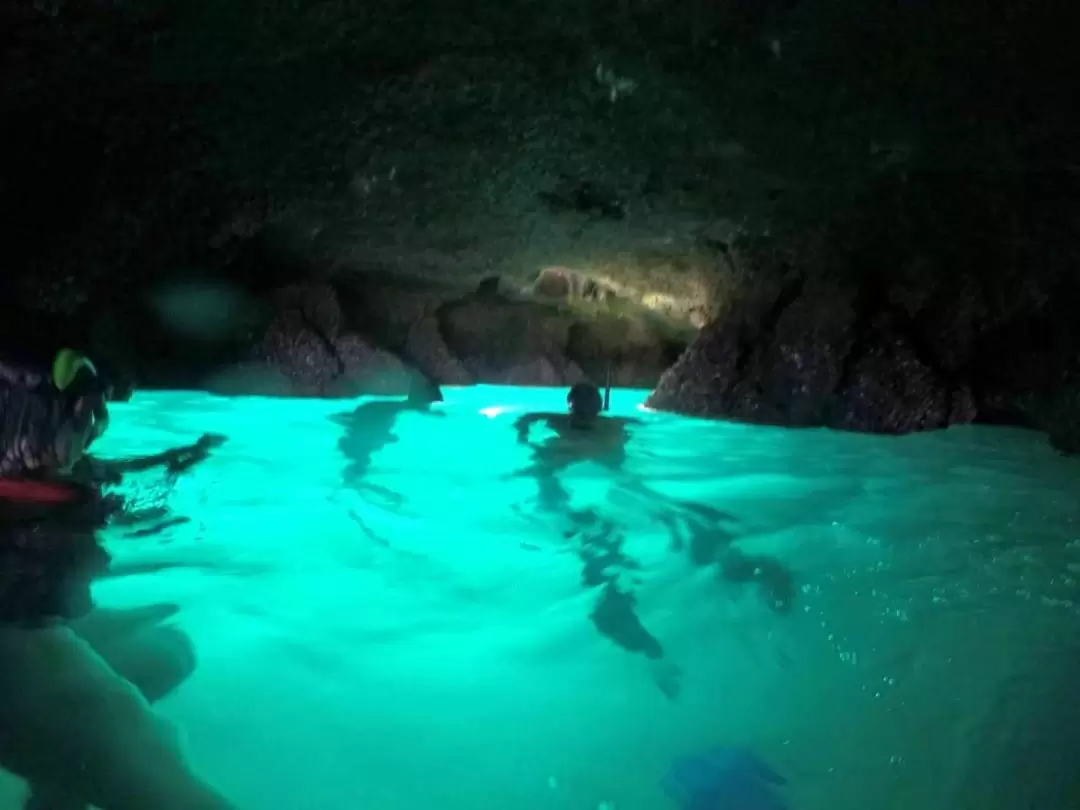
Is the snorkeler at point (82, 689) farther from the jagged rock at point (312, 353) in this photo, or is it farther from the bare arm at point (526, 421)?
the jagged rock at point (312, 353)

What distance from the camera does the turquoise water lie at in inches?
84.0

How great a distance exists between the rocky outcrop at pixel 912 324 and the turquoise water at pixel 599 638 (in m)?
2.14

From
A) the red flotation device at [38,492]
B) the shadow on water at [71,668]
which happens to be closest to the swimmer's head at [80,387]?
the red flotation device at [38,492]

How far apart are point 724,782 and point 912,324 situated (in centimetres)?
718

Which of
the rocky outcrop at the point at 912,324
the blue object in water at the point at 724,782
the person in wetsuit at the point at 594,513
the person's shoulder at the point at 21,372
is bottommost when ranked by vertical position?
the blue object in water at the point at 724,782

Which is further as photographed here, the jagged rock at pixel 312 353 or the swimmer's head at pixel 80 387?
the jagged rock at pixel 312 353

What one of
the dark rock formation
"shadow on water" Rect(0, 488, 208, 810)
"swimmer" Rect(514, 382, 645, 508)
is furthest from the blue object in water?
the dark rock formation

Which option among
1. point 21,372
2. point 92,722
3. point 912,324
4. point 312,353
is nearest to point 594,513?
point 92,722

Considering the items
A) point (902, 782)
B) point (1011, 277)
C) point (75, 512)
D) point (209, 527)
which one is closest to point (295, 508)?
point (209, 527)

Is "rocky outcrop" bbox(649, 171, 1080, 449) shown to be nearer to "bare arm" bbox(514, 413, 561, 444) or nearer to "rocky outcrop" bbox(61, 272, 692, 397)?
"bare arm" bbox(514, 413, 561, 444)

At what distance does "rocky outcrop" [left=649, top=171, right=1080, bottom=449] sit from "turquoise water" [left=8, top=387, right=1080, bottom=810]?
7.01 ft

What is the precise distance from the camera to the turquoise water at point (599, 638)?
2.13m

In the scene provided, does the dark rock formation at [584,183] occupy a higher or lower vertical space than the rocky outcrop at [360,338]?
higher

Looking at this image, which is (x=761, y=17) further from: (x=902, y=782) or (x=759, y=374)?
(x=759, y=374)
